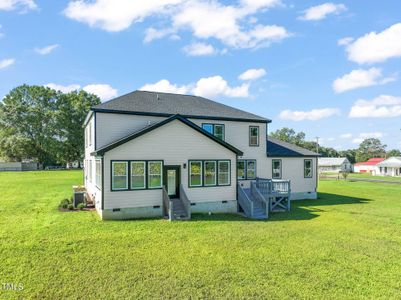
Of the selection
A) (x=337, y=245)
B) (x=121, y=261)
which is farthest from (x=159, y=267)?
(x=337, y=245)

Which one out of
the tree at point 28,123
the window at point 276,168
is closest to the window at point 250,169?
the window at point 276,168

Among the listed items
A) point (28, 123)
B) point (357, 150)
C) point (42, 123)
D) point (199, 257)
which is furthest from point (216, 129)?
point (357, 150)

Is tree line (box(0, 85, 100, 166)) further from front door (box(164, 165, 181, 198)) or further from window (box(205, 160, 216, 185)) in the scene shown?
window (box(205, 160, 216, 185))

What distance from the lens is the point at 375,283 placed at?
711 cm

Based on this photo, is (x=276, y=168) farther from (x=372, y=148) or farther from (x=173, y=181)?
(x=372, y=148)

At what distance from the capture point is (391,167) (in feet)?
212

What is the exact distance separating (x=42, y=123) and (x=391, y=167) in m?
77.8

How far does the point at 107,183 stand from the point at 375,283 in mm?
10792

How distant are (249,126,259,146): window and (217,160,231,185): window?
448cm

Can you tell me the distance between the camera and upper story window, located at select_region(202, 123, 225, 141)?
18.5 metres

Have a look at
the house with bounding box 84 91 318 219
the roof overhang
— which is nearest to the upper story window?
the house with bounding box 84 91 318 219

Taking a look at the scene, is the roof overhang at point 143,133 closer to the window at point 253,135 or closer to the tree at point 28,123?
the window at point 253,135

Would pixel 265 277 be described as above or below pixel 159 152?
below

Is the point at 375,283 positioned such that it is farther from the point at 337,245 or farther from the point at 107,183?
the point at 107,183
